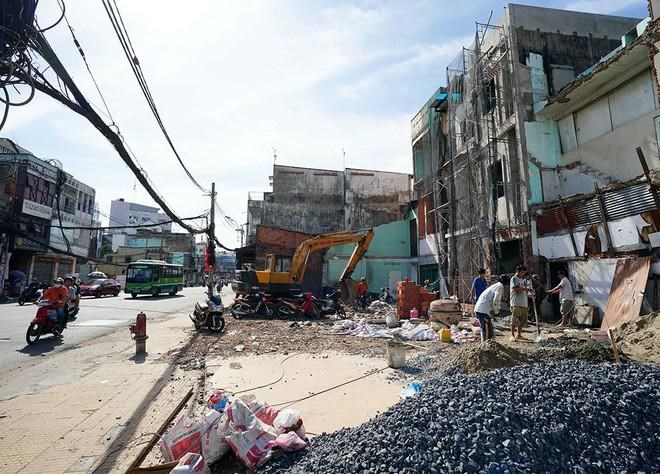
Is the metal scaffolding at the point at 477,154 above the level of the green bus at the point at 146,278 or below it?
above

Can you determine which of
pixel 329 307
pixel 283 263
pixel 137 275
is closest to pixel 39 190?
pixel 137 275

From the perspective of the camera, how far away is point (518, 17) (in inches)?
573

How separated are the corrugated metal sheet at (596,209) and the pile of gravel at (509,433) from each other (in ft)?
26.5

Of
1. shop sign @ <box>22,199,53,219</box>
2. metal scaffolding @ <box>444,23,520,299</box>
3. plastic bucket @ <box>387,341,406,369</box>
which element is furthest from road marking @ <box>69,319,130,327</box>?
shop sign @ <box>22,199,53,219</box>

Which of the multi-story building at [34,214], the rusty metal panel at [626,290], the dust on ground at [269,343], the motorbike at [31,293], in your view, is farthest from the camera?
the multi-story building at [34,214]

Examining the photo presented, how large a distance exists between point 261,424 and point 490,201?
14859 millimetres

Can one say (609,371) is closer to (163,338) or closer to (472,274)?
(163,338)

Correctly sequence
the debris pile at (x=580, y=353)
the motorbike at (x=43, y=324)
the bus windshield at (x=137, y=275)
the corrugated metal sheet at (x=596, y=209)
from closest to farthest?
the debris pile at (x=580, y=353), the motorbike at (x=43, y=324), the corrugated metal sheet at (x=596, y=209), the bus windshield at (x=137, y=275)

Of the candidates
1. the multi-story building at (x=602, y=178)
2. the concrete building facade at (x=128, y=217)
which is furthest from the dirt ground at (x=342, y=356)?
the concrete building facade at (x=128, y=217)

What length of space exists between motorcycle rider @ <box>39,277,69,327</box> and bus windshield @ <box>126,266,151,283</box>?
52.9 feet

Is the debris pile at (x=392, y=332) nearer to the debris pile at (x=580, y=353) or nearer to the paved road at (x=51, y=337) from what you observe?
the debris pile at (x=580, y=353)

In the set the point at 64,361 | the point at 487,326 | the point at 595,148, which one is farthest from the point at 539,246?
the point at 64,361

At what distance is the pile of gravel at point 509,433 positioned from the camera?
98.0 inches

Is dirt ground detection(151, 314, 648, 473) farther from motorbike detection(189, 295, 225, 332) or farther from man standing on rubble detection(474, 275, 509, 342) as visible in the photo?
man standing on rubble detection(474, 275, 509, 342)
